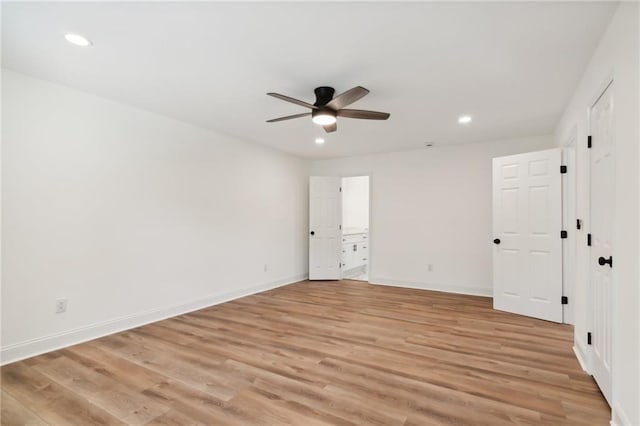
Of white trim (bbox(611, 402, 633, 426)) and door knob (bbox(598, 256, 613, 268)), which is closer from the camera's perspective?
white trim (bbox(611, 402, 633, 426))

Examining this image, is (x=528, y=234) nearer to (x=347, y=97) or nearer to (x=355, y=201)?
(x=347, y=97)

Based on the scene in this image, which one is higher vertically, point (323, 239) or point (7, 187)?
point (7, 187)

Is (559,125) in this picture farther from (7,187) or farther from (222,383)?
(7,187)

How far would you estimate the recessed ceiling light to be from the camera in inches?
85.5

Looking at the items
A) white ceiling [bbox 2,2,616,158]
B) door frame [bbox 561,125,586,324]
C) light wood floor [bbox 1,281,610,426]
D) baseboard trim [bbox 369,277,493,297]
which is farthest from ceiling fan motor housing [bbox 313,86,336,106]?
baseboard trim [bbox 369,277,493,297]

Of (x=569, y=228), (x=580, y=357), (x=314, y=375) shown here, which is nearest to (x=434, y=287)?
(x=569, y=228)

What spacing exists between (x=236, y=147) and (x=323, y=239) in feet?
8.54

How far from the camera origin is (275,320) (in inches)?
148

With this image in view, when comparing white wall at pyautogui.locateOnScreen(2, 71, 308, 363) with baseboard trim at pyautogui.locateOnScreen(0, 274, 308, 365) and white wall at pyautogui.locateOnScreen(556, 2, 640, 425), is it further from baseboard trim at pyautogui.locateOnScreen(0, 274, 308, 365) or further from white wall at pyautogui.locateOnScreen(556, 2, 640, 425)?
white wall at pyautogui.locateOnScreen(556, 2, 640, 425)

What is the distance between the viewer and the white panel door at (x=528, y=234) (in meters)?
3.77

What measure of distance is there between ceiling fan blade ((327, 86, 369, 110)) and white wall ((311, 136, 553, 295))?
3222 mm

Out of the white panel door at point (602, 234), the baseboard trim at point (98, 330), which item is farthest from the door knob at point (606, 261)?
the baseboard trim at point (98, 330)

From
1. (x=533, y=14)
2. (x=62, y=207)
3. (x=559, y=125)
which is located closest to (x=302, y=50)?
(x=533, y=14)

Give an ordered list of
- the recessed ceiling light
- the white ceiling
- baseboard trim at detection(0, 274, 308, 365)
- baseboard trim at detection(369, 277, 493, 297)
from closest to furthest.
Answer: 1. the white ceiling
2. the recessed ceiling light
3. baseboard trim at detection(0, 274, 308, 365)
4. baseboard trim at detection(369, 277, 493, 297)
